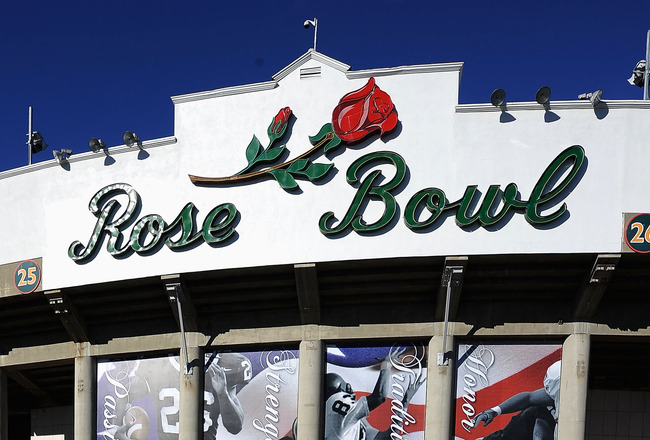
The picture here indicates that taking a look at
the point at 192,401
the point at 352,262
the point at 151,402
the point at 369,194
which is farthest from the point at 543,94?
the point at 151,402

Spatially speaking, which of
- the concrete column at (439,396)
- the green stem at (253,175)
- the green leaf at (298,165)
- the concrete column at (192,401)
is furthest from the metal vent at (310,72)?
the concrete column at (192,401)

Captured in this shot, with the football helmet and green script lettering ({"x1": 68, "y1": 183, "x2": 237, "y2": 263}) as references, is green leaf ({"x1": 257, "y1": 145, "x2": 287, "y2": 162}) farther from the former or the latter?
the football helmet

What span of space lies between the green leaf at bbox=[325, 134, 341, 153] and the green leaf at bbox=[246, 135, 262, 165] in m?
2.52

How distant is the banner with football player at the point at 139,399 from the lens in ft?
93.9

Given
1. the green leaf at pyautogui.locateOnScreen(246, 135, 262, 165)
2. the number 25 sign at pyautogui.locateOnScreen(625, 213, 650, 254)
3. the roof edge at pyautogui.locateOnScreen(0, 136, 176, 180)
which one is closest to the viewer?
the number 25 sign at pyautogui.locateOnScreen(625, 213, 650, 254)

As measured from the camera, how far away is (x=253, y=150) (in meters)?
27.1

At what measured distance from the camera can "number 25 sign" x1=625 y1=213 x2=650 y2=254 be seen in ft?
79.0

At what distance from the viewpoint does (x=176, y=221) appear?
27484mm

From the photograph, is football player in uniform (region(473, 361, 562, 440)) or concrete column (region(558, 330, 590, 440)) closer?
concrete column (region(558, 330, 590, 440))

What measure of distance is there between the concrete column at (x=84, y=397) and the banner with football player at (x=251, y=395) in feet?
15.9

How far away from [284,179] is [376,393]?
8195 millimetres

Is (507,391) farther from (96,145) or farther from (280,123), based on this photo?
(96,145)

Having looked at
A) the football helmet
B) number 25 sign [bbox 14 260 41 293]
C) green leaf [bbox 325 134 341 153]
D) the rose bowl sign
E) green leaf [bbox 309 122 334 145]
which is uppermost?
green leaf [bbox 309 122 334 145]

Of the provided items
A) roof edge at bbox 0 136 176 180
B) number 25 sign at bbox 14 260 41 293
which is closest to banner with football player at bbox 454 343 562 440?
roof edge at bbox 0 136 176 180
